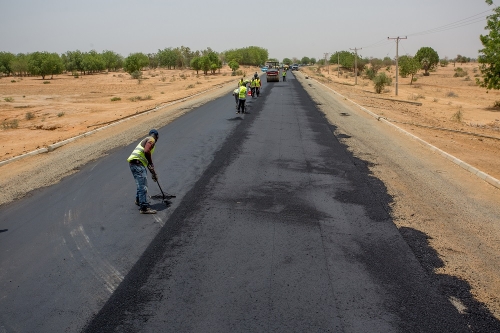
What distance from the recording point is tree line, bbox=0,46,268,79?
86.2m

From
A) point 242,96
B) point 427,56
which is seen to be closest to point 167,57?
point 427,56

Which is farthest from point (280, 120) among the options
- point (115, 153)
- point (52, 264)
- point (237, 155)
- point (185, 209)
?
point (52, 264)

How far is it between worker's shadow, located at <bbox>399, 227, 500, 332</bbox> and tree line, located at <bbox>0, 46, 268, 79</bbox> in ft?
270

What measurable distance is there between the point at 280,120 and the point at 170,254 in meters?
14.2

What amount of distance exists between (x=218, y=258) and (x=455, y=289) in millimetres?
3407

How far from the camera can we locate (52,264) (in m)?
6.16

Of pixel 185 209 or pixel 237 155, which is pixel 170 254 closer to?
pixel 185 209

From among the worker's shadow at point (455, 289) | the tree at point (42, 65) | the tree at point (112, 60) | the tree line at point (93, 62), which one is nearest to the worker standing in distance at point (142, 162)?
the worker's shadow at point (455, 289)

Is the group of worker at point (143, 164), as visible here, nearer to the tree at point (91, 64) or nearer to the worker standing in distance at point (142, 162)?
the worker standing in distance at point (142, 162)

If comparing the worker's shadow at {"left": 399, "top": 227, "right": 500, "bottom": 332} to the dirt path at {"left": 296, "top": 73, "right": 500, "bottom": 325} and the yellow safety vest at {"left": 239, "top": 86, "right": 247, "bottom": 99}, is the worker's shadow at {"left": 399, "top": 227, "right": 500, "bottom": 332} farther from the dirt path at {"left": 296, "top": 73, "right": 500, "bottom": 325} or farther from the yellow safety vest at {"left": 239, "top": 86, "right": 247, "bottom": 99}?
the yellow safety vest at {"left": 239, "top": 86, "right": 247, "bottom": 99}

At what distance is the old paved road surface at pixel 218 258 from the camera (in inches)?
188

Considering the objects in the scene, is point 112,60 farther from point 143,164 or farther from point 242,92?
point 143,164

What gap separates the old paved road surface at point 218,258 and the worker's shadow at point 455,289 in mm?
137

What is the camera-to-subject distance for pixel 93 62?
10738 cm
